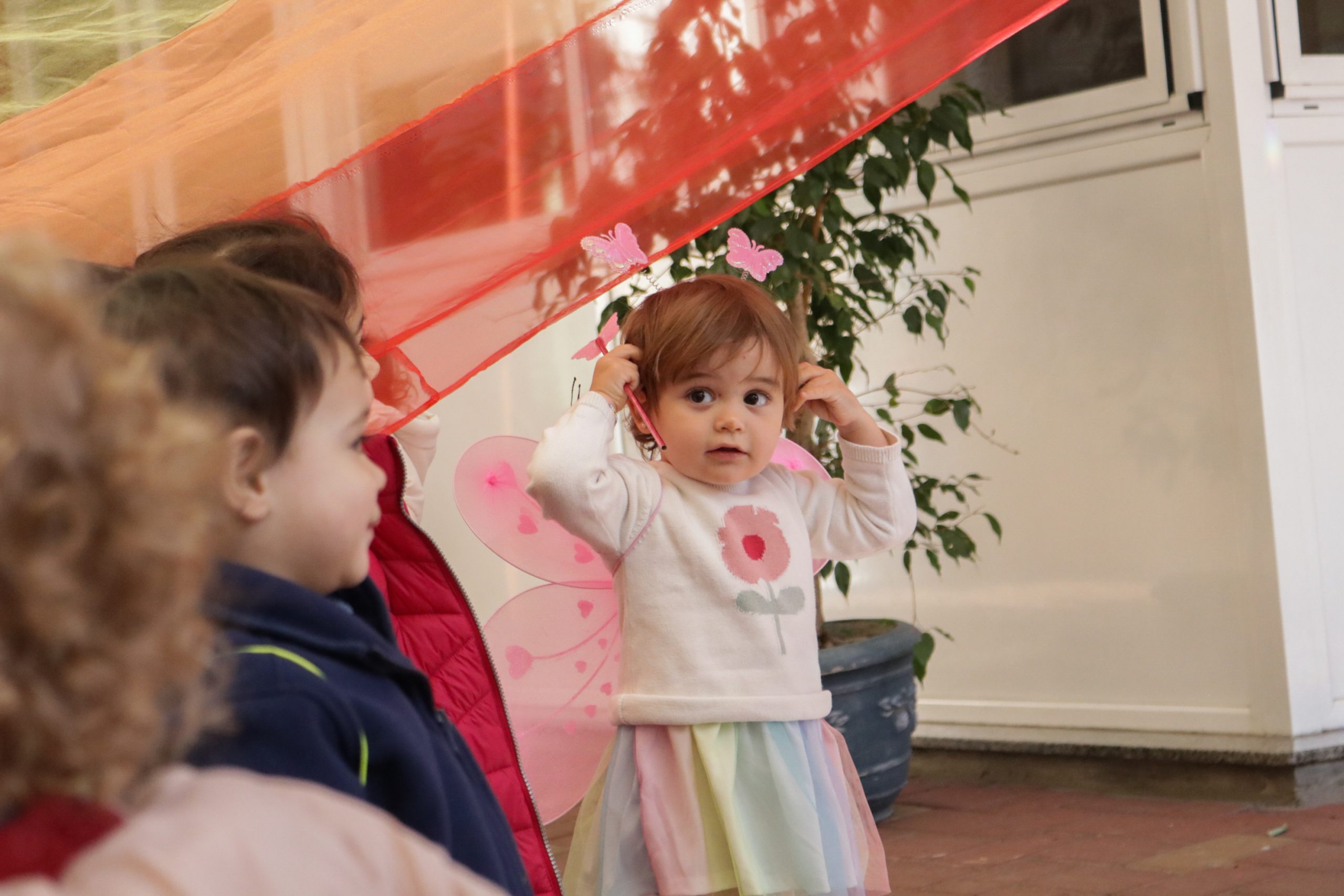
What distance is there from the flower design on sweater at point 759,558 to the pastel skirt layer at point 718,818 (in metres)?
0.13

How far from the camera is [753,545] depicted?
1.64 m

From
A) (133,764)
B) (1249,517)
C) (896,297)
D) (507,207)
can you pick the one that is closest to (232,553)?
(133,764)

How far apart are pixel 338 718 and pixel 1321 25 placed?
283cm

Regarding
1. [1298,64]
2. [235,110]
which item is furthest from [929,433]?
[235,110]

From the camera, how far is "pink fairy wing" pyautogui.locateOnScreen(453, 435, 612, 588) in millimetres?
1793

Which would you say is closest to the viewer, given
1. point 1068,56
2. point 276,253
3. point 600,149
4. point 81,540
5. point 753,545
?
point 81,540

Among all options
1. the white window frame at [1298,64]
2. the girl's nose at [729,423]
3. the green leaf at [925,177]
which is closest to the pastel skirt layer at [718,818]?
the girl's nose at [729,423]

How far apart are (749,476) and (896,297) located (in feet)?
5.99

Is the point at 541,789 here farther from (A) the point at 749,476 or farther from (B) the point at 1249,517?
(B) the point at 1249,517

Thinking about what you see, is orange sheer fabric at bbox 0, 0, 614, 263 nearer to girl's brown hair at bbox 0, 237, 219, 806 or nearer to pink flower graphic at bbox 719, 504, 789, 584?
pink flower graphic at bbox 719, 504, 789, 584

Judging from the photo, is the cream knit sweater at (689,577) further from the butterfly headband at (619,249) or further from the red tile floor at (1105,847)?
the red tile floor at (1105,847)

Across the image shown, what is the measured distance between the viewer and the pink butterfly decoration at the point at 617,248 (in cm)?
159

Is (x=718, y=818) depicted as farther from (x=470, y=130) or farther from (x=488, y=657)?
(x=470, y=130)

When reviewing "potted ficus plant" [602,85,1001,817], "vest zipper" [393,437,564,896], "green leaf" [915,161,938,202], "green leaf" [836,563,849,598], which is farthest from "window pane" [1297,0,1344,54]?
"vest zipper" [393,437,564,896]
